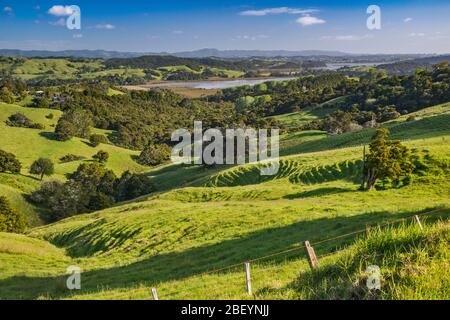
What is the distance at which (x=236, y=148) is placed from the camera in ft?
321

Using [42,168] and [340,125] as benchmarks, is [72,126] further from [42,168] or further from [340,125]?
[340,125]

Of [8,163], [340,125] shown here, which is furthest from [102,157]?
[340,125]

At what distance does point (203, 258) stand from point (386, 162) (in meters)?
25.6

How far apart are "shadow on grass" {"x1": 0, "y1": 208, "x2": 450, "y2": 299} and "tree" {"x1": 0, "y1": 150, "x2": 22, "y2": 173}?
301ft

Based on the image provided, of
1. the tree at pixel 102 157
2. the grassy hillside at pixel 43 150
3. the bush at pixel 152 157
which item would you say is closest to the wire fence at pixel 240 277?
the grassy hillside at pixel 43 150

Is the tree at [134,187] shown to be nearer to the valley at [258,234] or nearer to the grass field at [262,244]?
the valley at [258,234]

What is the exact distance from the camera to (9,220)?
59562 mm

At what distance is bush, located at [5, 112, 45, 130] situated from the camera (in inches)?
6236

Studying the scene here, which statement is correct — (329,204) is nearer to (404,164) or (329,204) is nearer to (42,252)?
(404,164)

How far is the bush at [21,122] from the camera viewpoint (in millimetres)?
158387

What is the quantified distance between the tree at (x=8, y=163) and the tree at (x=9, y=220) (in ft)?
157

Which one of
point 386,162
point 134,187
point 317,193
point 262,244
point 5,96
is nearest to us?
point 262,244

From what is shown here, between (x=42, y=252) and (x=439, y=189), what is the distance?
3600 cm

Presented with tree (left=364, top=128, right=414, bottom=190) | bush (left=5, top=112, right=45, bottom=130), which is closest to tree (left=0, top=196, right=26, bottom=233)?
tree (left=364, top=128, right=414, bottom=190)
